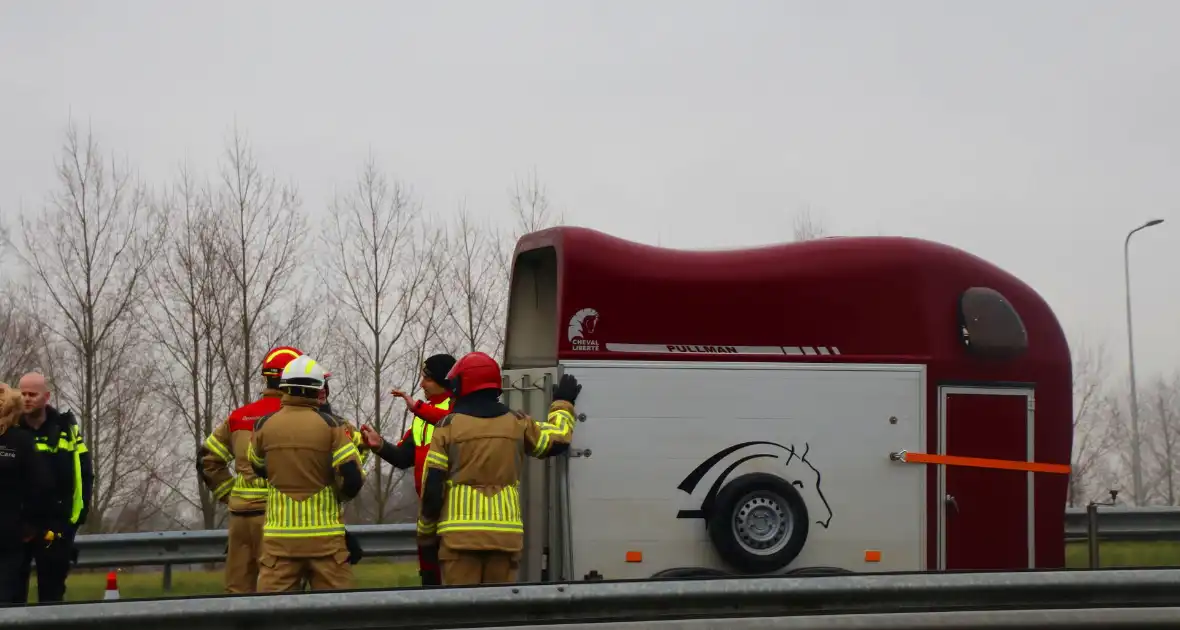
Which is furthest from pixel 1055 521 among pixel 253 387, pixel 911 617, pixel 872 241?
pixel 253 387

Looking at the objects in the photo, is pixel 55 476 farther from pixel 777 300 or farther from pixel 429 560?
pixel 777 300

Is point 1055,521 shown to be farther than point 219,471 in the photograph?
Yes

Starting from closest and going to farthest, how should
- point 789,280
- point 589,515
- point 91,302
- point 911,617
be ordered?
1. point 911,617
2. point 589,515
3. point 789,280
4. point 91,302

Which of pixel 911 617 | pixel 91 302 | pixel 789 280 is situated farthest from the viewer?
pixel 91 302

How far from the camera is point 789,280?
858 centimetres

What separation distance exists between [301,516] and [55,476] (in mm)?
2390

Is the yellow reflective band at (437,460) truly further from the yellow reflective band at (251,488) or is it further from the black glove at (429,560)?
the yellow reflective band at (251,488)

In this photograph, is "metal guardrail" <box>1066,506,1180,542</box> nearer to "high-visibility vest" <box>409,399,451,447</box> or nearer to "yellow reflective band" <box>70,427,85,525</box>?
"high-visibility vest" <box>409,399,451,447</box>

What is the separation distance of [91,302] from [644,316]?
1942 centimetres

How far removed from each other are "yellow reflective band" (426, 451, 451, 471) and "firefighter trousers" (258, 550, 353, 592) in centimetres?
74

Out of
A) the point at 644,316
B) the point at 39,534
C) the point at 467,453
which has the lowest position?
the point at 39,534

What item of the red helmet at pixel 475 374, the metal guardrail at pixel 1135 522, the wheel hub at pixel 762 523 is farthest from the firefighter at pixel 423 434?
the metal guardrail at pixel 1135 522

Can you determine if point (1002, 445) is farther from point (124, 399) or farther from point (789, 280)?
point (124, 399)

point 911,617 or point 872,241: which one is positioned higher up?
point 872,241
